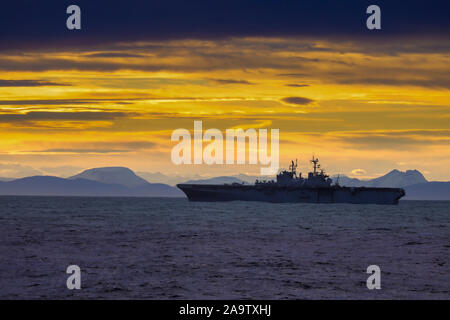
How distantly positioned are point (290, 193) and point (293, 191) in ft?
3.20

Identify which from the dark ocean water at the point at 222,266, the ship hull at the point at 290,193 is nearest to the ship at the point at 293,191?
the ship hull at the point at 290,193

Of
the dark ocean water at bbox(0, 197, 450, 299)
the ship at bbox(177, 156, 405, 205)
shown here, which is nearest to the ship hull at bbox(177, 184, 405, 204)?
the ship at bbox(177, 156, 405, 205)

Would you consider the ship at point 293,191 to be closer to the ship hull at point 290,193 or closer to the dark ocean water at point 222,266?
the ship hull at point 290,193

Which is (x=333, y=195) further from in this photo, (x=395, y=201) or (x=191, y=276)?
(x=191, y=276)

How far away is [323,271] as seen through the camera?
30.3 metres

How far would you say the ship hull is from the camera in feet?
492

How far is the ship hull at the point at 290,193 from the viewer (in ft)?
492

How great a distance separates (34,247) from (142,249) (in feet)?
25.6

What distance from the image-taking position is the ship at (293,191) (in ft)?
493

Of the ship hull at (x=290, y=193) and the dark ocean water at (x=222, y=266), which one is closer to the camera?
the dark ocean water at (x=222, y=266)

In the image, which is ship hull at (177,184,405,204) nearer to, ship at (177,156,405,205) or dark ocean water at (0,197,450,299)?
ship at (177,156,405,205)

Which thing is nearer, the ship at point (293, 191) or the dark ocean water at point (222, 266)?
the dark ocean water at point (222, 266)
